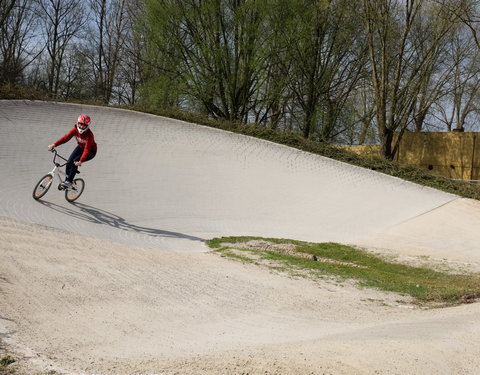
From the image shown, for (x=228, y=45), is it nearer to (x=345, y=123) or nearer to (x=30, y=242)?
(x=345, y=123)

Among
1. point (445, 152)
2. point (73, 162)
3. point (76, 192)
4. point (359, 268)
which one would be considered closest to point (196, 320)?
point (359, 268)

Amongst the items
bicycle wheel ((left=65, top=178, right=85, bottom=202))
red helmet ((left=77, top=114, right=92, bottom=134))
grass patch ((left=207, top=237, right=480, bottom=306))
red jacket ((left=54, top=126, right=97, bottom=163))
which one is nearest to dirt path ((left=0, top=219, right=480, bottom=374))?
grass patch ((left=207, top=237, right=480, bottom=306))

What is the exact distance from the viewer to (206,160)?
17.5 meters

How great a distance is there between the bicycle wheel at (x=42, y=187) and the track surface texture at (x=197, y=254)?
217 millimetres

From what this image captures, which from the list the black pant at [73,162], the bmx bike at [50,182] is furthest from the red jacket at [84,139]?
the bmx bike at [50,182]

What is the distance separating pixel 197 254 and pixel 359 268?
2987 millimetres

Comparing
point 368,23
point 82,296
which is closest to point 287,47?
point 368,23

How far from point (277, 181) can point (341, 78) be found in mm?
19102

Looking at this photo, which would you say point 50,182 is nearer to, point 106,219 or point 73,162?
point 73,162

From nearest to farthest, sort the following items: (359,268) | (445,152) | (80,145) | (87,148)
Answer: (359,268), (87,148), (80,145), (445,152)

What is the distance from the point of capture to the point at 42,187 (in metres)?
11.6

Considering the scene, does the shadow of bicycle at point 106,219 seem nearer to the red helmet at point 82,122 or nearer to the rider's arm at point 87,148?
the rider's arm at point 87,148

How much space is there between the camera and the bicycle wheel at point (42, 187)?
11.4m

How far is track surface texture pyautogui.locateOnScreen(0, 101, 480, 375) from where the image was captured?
3885 mm
